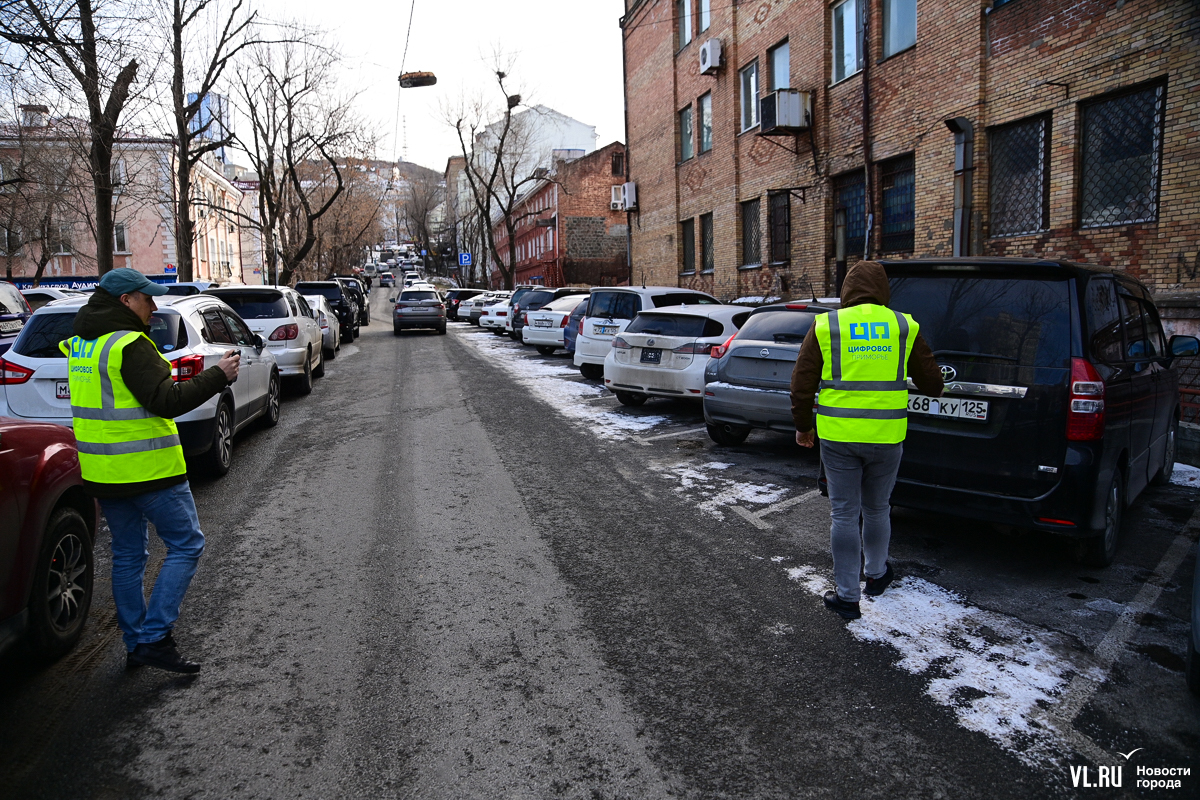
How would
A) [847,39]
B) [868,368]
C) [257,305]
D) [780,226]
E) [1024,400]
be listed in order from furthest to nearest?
[780,226], [847,39], [257,305], [1024,400], [868,368]

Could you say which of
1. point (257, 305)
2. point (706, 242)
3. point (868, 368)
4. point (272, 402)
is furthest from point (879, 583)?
point (706, 242)

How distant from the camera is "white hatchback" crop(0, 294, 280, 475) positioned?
684 cm

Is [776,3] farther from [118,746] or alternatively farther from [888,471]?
[118,746]

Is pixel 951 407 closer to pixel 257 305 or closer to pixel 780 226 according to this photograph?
pixel 257 305

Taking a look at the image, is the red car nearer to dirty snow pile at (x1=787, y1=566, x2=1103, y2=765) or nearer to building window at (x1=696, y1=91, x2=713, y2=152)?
dirty snow pile at (x1=787, y1=566, x2=1103, y2=765)

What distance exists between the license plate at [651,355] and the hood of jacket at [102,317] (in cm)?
741

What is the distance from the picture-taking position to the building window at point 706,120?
23781mm

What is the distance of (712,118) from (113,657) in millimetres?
22274

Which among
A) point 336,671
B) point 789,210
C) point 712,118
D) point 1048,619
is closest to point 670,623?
point 336,671

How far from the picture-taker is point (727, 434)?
9.06 meters

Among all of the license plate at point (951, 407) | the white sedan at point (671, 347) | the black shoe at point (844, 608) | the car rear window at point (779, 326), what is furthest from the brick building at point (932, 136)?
the black shoe at point (844, 608)

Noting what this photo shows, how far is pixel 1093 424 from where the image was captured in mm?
4676

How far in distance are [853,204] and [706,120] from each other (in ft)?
27.2

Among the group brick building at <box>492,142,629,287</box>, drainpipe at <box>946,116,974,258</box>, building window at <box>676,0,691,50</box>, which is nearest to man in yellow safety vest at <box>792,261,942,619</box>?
drainpipe at <box>946,116,974,258</box>
